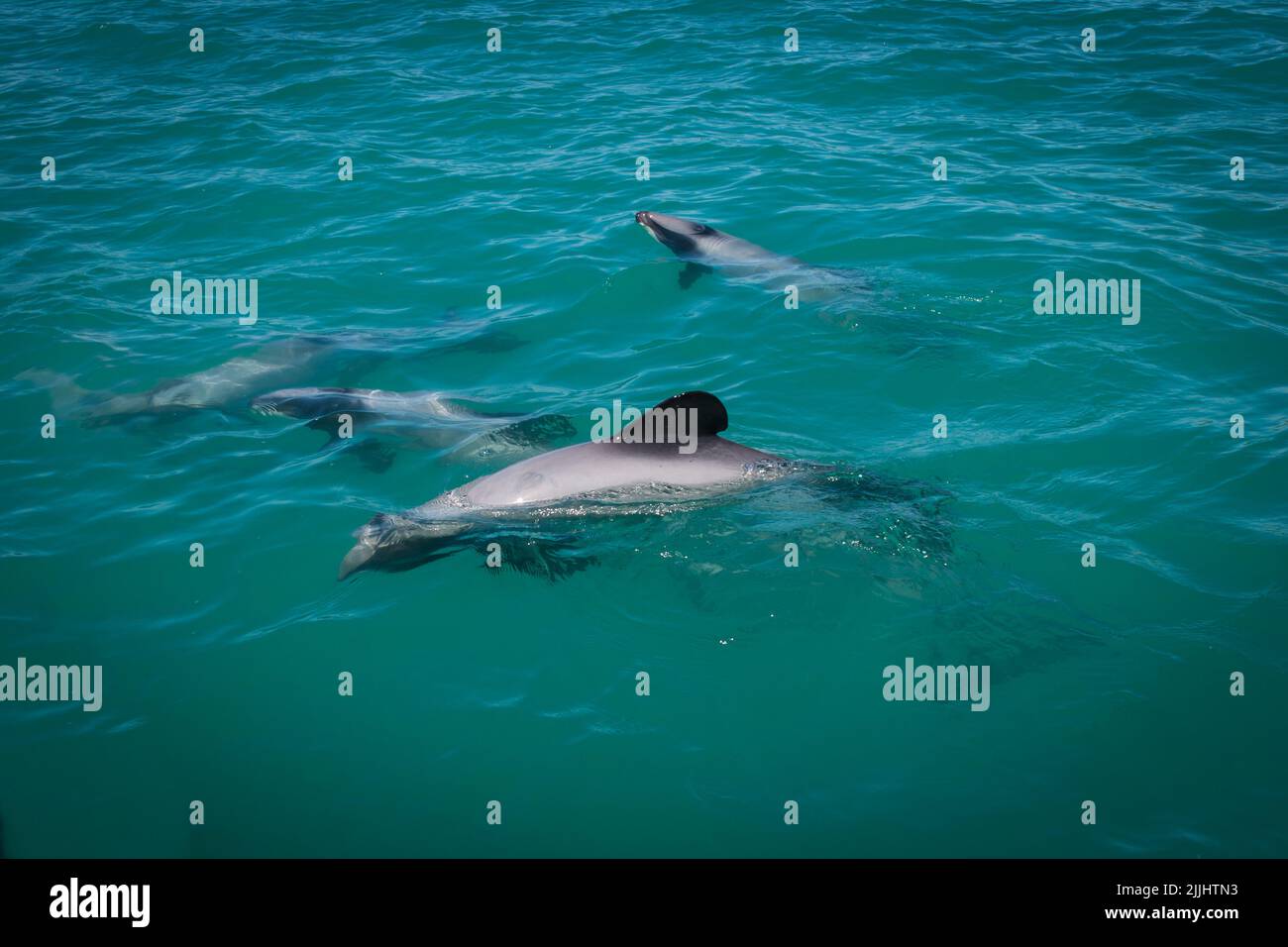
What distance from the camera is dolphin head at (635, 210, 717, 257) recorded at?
16672 millimetres

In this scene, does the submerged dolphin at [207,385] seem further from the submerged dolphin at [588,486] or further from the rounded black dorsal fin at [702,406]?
the rounded black dorsal fin at [702,406]

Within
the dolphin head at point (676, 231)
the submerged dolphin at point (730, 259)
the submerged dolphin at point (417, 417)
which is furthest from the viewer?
the dolphin head at point (676, 231)

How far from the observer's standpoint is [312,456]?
12789mm

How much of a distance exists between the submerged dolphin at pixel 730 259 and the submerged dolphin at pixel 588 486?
5611 millimetres

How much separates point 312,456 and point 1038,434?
9.22 m

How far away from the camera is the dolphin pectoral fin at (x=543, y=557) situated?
10383 mm

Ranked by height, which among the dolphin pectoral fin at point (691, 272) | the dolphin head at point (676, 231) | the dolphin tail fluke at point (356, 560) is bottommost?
the dolphin tail fluke at point (356, 560)

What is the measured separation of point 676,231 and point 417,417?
6185mm

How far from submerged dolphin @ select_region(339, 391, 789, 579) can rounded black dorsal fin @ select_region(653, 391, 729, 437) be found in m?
0.07

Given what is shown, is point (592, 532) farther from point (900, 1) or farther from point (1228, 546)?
point (900, 1)

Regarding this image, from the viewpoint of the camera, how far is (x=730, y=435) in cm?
1226

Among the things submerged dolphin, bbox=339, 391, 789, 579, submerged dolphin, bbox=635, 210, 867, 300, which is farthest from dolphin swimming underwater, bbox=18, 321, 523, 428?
submerged dolphin, bbox=339, 391, 789, 579

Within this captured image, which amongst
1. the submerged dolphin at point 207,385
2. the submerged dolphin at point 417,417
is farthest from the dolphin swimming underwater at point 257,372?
the submerged dolphin at point 417,417

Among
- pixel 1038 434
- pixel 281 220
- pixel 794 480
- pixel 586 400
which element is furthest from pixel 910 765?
pixel 281 220
